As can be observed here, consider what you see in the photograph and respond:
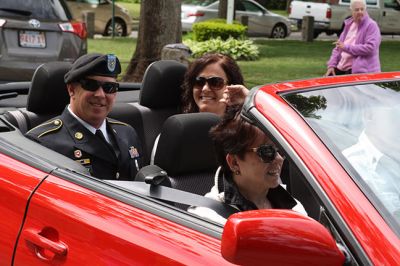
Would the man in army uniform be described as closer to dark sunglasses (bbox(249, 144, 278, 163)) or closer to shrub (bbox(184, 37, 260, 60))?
dark sunglasses (bbox(249, 144, 278, 163))

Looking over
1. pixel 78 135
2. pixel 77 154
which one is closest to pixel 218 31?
pixel 78 135

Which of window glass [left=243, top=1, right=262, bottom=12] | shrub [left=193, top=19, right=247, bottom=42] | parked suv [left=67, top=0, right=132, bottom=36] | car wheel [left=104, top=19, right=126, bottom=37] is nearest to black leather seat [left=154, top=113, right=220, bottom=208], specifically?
shrub [left=193, top=19, right=247, bottom=42]

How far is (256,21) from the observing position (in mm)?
29250

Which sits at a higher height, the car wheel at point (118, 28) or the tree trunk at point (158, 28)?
the tree trunk at point (158, 28)

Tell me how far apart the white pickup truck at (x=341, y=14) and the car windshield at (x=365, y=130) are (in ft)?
88.2

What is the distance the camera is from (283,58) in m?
20.2

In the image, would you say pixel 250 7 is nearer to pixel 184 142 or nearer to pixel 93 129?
pixel 93 129

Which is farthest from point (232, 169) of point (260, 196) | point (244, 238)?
point (244, 238)

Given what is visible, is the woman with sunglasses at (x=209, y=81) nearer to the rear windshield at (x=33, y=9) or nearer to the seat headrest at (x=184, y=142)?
the seat headrest at (x=184, y=142)

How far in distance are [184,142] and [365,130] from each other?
124 centimetres

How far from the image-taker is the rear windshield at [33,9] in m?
10.7

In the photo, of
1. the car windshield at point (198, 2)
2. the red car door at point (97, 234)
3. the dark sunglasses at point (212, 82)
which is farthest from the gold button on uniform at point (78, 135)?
the car windshield at point (198, 2)

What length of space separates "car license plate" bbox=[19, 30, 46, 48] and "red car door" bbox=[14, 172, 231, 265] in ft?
25.8

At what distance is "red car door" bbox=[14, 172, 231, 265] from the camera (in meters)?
2.69
